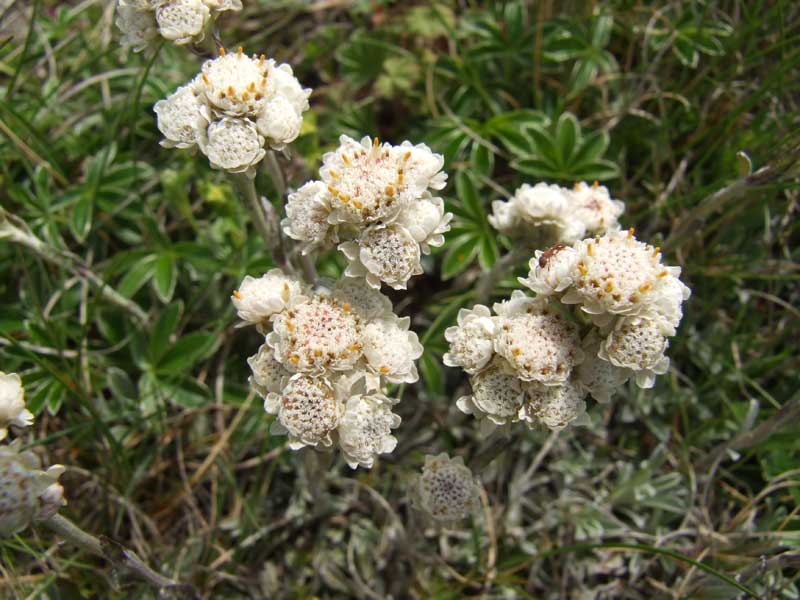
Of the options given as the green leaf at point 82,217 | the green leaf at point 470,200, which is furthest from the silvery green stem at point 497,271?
the green leaf at point 82,217

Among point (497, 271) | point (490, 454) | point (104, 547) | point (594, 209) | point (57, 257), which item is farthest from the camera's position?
point (57, 257)

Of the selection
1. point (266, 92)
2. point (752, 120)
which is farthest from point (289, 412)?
point (752, 120)

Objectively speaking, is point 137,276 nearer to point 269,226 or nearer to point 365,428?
point 269,226

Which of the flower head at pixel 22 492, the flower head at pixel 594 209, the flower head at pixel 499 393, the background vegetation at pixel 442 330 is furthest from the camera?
the background vegetation at pixel 442 330

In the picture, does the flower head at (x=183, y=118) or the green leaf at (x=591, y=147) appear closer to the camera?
the flower head at (x=183, y=118)

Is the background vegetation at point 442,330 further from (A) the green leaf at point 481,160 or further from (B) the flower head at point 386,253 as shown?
(B) the flower head at point 386,253

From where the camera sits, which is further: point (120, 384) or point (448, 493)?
point (120, 384)

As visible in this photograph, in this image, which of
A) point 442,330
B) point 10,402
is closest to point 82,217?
point 10,402
